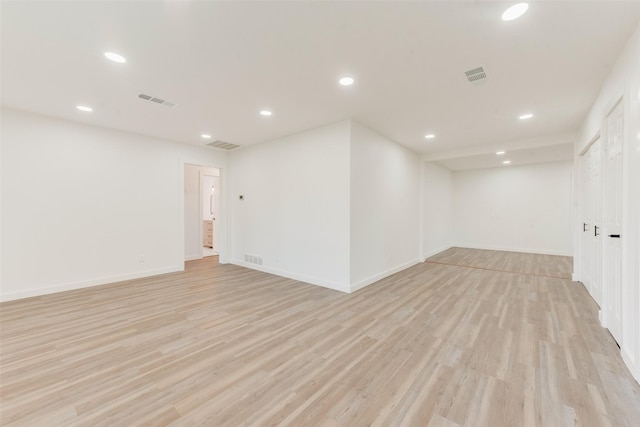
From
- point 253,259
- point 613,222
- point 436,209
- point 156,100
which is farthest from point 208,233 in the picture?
point 613,222

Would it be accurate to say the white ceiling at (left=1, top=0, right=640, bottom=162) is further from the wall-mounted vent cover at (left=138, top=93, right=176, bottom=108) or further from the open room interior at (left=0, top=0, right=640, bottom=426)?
the wall-mounted vent cover at (left=138, top=93, right=176, bottom=108)

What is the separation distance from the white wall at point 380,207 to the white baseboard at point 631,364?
285cm

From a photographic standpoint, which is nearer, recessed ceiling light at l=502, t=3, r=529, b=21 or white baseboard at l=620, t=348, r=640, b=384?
recessed ceiling light at l=502, t=3, r=529, b=21

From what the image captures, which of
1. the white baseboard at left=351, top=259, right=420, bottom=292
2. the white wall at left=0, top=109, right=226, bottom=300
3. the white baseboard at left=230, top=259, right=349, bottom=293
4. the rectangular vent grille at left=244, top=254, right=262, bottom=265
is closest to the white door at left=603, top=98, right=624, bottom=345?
the white baseboard at left=351, top=259, right=420, bottom=292

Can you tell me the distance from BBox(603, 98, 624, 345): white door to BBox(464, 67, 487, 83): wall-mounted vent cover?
125 centimetres

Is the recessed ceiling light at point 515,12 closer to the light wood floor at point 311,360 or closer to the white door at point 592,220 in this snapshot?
the white door at point 592,220

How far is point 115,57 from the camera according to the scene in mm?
2486

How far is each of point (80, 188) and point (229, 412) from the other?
15.6 feet

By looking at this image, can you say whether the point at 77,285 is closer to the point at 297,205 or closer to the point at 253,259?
the point at 253,259

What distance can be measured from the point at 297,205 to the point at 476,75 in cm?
327

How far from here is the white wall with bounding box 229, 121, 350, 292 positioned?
425 centimetres

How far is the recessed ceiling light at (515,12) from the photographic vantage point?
184 cm

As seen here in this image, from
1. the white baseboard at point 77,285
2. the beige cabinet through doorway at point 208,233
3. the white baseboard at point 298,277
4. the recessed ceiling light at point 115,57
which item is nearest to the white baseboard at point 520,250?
the white baseboard at point 298,277

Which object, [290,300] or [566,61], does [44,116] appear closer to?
[290,300]
